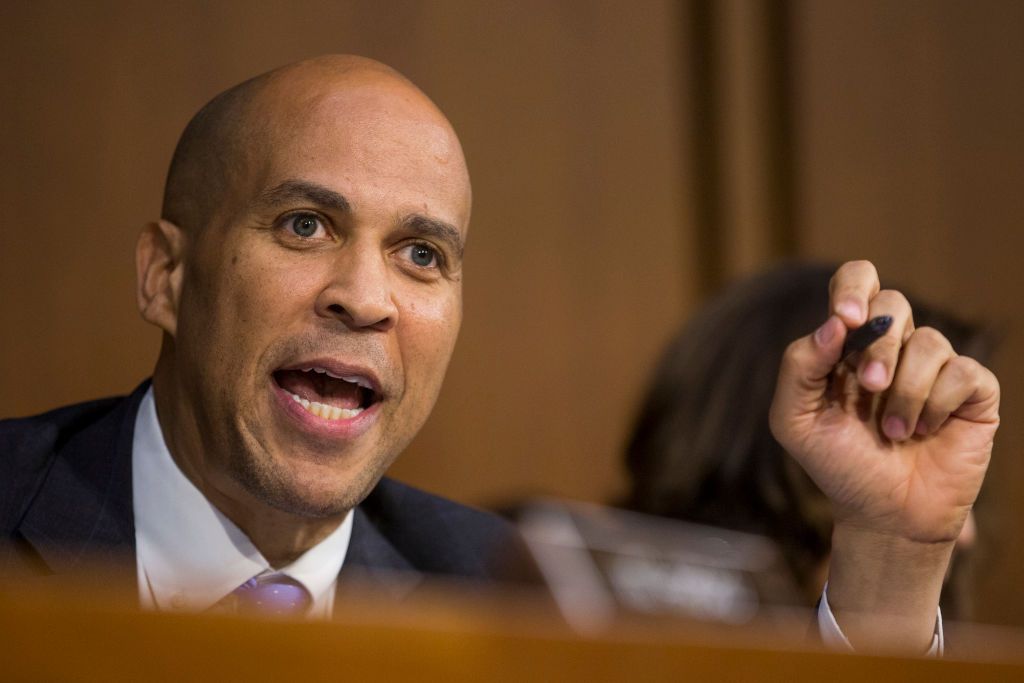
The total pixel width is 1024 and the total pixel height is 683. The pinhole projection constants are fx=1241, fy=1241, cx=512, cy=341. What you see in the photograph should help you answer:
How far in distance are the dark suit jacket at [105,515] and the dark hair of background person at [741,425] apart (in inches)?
14.1

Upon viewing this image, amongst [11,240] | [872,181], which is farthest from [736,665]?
[872,181]

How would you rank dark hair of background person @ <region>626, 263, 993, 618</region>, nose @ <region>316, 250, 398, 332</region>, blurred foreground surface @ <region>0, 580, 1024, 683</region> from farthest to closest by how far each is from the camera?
1. dark hair of background person @ <region>626, 263, 993, 618</region>
2. nose @ <region>316, 250, 398, 332</region>
3. blurred foreground surface @ <region>0, 580, 1024, 683</region>

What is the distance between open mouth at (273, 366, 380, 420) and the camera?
1.29 m

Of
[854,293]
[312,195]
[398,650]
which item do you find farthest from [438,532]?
[398,650]

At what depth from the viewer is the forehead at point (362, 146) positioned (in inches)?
51.3

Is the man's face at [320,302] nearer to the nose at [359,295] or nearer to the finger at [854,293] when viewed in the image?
the nose at [359,295]

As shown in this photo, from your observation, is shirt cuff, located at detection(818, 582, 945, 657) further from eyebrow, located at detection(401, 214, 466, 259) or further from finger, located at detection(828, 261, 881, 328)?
eyebrow, located at detection(401, 214, 466, 259)

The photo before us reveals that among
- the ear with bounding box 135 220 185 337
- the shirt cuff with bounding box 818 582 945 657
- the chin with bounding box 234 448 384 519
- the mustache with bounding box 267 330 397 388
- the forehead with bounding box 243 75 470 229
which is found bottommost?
the shirt cuff with bounding box 818 582 945 657

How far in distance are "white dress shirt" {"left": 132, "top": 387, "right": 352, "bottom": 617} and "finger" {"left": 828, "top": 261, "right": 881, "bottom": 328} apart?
63 cm

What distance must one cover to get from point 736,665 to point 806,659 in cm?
4

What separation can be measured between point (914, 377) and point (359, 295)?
57 cm

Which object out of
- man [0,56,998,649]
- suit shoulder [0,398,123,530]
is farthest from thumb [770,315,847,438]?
suit shoulder [0,398,123,530]

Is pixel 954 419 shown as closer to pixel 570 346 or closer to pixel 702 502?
pixel 702 502

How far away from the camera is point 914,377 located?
1272 mm
